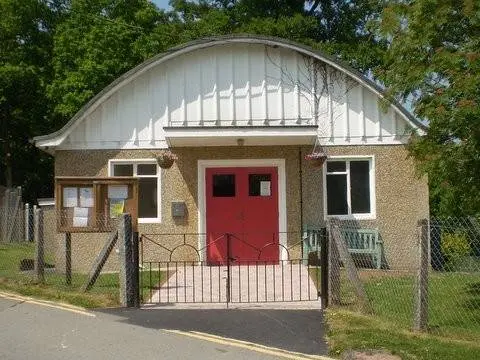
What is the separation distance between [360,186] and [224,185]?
3.15 m

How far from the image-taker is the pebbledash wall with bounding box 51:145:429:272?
15078mm

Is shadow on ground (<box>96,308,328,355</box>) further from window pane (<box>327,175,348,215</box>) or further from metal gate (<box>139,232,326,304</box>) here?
window pane (<box>327,175,348,215</box>)

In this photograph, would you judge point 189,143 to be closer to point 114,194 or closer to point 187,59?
point 187,59

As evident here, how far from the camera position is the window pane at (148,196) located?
1524 cm

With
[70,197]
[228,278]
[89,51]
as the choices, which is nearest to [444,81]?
[228,278]

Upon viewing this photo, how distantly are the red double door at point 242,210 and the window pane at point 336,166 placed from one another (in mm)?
1266

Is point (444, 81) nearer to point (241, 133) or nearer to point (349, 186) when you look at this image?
point (241, 133)

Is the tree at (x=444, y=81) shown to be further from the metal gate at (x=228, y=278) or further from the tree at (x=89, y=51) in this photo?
the tree at (x=89, y=51)

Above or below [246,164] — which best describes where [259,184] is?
below

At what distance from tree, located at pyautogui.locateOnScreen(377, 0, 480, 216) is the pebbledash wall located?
15.5ft

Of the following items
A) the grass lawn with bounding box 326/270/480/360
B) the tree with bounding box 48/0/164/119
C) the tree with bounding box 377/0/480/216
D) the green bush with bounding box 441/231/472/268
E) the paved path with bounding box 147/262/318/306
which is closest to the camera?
the grass lawn with bounding box 326/270/480/360

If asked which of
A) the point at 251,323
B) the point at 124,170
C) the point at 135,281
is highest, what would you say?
the point at 124,170

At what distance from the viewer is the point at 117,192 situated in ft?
39.2

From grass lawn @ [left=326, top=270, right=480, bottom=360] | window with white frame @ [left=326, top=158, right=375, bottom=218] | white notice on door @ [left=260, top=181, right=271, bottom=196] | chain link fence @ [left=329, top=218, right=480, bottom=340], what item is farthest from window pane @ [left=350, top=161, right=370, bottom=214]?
grass lawn @ [left=326, top=270, right=480, bottom=360]
